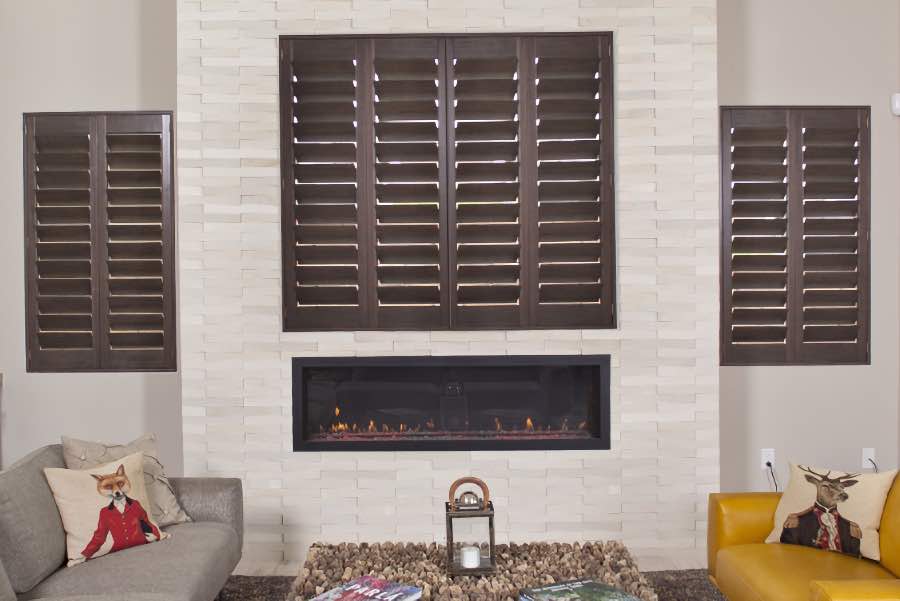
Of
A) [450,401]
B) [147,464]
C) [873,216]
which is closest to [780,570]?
[450,401]

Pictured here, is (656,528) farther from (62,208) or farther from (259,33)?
(62,208)

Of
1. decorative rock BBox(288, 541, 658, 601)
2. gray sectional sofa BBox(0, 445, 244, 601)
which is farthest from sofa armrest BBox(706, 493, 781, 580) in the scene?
gray sectional sofa BBox(0, 445, 244, 601)

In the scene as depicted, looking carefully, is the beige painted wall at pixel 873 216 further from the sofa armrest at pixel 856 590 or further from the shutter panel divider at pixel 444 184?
the sofa armrest at pixel 856 590

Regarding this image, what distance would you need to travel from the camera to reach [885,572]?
8.52 feet

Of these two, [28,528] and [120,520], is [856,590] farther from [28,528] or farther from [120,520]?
[28,528]

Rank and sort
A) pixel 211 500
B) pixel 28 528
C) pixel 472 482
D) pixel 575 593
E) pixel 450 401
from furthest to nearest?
pixel 450 401, pixel 211 500, pixel 472 482, pixel 28 528, pixel 575 593

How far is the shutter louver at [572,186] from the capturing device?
12.7 ft

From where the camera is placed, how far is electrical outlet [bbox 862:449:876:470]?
4.42m

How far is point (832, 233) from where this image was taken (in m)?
4.35

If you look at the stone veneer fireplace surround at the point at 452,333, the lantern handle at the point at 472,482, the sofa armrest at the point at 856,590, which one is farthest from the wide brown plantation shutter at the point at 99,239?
the sofa armrest at the point at 856,590

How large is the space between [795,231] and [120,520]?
394 centimetres

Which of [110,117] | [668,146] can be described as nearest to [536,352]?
[668,146]

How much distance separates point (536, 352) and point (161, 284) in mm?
2326

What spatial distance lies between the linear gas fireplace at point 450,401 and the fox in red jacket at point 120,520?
1134 millimetres
